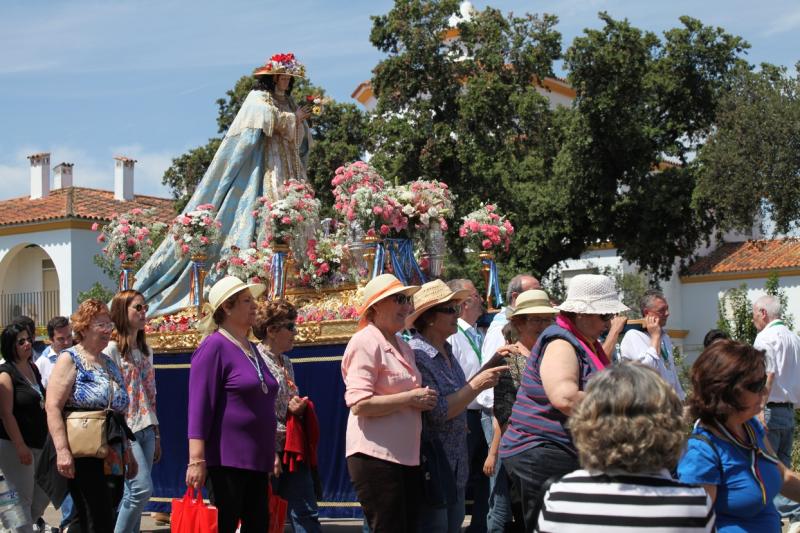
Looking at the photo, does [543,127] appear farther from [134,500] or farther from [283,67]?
[134,500]

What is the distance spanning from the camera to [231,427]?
19.8 feet

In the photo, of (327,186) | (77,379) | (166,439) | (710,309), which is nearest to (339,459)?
(166,439)

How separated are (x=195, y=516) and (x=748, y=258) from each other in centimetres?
3699

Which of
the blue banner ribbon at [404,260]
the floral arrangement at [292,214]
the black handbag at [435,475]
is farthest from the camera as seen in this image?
the floral arrangement at [292,214]

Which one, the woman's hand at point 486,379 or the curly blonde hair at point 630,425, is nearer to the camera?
the curly blonde hair at point 630,425

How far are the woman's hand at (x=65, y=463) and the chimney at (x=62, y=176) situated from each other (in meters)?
36.9

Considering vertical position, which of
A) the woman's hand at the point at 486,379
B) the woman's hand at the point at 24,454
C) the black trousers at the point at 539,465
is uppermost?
the woman's hand at the point at 486,379

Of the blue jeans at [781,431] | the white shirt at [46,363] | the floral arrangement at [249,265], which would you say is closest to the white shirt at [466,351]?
the blue jeans at [781,431]

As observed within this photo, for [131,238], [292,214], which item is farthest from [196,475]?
[131,238]

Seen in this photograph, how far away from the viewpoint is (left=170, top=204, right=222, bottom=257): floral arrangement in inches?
454

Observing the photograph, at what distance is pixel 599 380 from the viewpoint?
3.45m

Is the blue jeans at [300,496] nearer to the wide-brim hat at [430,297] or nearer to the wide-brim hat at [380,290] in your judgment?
the wide-brim hat at [430,297]

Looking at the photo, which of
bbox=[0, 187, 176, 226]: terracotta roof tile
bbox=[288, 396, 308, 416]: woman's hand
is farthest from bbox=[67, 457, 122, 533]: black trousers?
bbox=[0, 187, 176, 226]: terracotta roof tile

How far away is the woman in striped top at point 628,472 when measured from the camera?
3.26 metres
